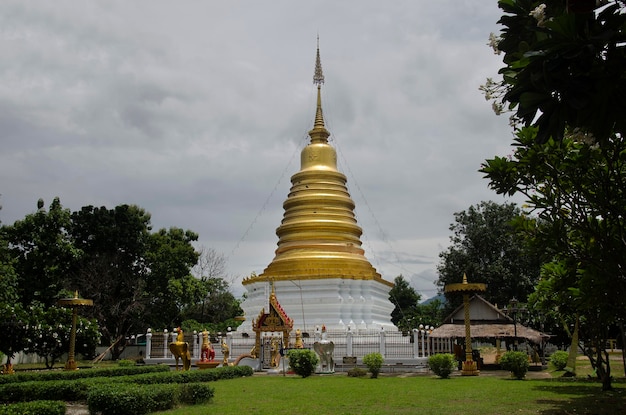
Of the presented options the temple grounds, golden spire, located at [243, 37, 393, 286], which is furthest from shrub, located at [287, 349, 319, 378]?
golden spire, located at [243, 37, 393, 286]

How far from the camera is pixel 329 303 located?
31109mm

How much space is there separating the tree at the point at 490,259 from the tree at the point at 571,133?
959 inches

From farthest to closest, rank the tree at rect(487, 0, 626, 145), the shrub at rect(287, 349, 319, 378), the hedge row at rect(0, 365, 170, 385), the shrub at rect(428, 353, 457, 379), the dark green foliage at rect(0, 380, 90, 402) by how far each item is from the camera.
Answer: the shrub at rect(287, 349, 319, 378) → the shrub at rect(428, 353, 457, 379) → the hedge row at rect(0, 365, 170, 385) → the dark green foliage at rect(0, 380, 90, 402) → the tree at rect(487, 0, 626, 145)

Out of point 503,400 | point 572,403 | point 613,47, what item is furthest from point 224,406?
point 613,47

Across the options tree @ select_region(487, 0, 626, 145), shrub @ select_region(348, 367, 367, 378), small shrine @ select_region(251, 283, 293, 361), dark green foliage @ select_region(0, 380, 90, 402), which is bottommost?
shrub @ select_region(348, 367, 367, 378)

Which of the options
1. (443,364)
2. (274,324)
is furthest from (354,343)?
(443,364)

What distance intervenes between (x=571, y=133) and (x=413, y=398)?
8291 millimetres

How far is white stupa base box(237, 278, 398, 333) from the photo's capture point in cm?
3105

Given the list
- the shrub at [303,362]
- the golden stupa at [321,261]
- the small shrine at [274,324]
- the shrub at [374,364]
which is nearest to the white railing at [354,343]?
the small shrine at [274,324]

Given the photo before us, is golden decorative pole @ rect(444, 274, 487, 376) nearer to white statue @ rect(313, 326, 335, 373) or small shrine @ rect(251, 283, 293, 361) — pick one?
white statue @ rect(313, 326, 335, 373)

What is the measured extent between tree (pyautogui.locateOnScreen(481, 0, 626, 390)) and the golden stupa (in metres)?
15.8

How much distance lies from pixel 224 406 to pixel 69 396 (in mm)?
4563

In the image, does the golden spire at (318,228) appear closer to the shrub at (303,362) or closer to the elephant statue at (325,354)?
the elephant statue at (325,354)

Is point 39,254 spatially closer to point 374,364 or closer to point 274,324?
point 274,324
